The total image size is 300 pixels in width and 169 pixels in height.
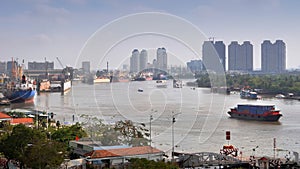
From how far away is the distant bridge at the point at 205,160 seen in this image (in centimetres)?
472

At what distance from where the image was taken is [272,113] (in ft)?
32.4

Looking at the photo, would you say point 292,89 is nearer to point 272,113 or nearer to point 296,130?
point 272,113

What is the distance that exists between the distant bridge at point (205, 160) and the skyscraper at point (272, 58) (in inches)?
1419

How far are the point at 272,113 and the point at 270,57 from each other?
31963mm

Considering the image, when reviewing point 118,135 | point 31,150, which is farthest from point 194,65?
point 31,150

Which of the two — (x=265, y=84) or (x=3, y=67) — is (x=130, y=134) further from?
(x=3, y=67)

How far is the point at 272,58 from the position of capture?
40.6m

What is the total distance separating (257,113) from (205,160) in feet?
19.1

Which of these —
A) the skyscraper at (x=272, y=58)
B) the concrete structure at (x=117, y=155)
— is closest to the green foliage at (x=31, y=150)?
the concrete structure at (x=117, y=155)

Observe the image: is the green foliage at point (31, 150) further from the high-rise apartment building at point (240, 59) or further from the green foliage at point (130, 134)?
the high-rise apartment building at point (240, 59)

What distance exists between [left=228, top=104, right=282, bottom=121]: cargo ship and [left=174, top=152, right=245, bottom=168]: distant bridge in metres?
5.23

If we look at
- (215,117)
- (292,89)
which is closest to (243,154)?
(215,117)

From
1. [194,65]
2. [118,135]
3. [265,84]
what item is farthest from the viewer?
[265,84]

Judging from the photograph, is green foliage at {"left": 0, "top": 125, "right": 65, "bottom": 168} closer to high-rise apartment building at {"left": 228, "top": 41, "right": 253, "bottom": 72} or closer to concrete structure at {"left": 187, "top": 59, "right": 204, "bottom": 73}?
concrete structure at {"left": 187, "top": 59, "right": 204, "bottom": 73}
